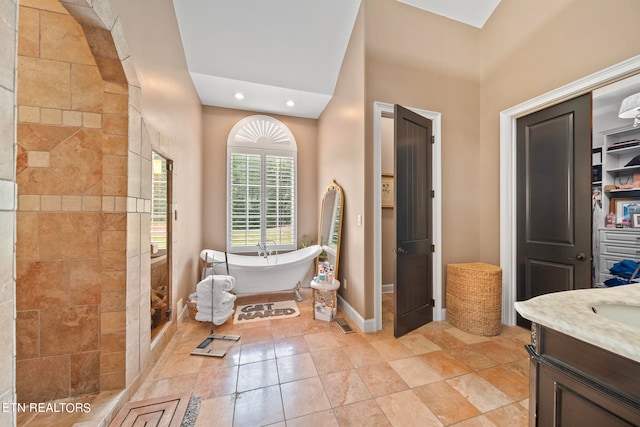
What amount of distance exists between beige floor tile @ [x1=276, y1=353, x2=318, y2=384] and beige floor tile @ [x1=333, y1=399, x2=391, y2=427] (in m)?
0.40

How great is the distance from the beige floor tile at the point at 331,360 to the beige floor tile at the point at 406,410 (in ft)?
1.36

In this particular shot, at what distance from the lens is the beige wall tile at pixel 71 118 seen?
59.4 inches

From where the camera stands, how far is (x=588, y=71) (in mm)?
1972

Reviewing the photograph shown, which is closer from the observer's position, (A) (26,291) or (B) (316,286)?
(A) (26,291)

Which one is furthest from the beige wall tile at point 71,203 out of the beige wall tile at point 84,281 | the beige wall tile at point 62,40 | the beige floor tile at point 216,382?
the beige floor tile at point 216,382

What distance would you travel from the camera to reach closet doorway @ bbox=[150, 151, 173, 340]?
2062 millimetres

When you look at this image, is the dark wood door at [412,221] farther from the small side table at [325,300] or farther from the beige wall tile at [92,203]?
the beige wall tile at [92,203]

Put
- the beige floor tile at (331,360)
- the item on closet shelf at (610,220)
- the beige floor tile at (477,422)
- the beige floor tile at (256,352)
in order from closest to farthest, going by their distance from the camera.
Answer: the beige floor tile at (477,422)
the beige floor tile at (331,360)
the beige floor tile at (256,352)
the item on closet shelf at (610,220)

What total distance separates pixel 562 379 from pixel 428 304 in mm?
2014

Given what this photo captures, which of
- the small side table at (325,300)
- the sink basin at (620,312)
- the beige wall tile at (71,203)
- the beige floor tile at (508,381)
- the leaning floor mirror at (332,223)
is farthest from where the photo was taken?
the leaning floor mirror at (332,223)

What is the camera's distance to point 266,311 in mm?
3008

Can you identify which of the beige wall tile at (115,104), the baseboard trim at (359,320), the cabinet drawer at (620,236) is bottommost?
the baseboard trim at (359,320)

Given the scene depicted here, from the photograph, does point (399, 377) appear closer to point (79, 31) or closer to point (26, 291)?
point (26, 291)

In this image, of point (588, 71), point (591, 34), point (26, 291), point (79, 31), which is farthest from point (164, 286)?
point (591, 34)
